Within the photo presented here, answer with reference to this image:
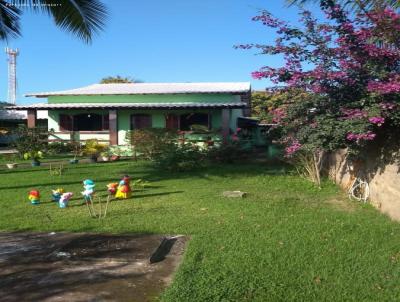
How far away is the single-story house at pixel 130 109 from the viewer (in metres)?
25.0

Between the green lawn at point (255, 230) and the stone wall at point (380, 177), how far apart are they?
251mm

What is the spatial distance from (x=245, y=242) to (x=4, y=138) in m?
31.7

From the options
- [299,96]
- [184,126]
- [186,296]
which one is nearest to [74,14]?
[299,96]

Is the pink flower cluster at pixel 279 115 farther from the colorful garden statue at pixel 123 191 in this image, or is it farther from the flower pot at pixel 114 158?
the flower pot at pixel 114 158

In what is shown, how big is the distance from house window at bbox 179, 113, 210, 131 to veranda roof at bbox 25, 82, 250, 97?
116 centimetres

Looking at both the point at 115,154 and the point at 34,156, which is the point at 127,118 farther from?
the point at 34,156

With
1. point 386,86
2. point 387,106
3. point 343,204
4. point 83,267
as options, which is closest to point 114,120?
point 343,204

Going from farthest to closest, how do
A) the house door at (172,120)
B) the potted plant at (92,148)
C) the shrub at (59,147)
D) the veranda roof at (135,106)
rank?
the house door at (172,120) < the shrub at (59,147) < the veranda roof at (135,106) < the potted plant at (92,148)

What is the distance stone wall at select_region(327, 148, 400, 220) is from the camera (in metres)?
7.92

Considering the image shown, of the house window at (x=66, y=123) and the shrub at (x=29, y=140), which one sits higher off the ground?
the house window at (x=66, y=123)

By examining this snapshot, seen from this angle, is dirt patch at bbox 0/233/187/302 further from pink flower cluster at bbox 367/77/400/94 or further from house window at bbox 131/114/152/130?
house window at bbox 131/114/152/130

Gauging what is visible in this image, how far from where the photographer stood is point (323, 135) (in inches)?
331

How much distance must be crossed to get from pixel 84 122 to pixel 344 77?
20773 mm

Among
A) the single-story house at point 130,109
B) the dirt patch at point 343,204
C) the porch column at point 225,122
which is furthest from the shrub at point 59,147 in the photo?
the dirt patch at point 343,204
